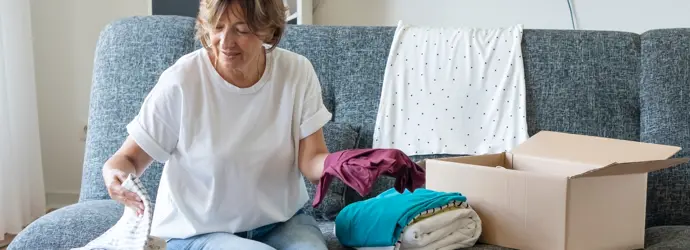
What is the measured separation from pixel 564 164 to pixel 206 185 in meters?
0.77

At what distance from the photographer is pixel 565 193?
154cm

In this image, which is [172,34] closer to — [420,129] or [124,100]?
[124,100]

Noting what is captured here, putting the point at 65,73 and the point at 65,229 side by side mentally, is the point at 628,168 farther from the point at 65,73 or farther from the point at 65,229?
the point at 65,73

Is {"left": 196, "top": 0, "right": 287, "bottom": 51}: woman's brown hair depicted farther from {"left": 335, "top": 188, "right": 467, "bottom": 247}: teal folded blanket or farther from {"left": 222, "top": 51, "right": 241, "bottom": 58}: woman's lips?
{"left": 335, "top": 188, "right": 467, "bottom": 247}: teal folded blanket

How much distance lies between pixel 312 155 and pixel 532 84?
743 millimetres

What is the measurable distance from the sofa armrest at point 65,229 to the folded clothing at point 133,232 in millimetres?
191

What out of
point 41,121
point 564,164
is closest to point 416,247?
point 564,164

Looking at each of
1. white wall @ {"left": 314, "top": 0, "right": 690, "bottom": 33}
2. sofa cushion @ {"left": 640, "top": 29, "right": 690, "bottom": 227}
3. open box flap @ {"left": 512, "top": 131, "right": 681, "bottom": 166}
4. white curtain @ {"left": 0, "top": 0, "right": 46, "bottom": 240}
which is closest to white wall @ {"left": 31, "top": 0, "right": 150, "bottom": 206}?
white curtain @ {"left": 0, "top": 0, "right": 46, "bottom": 240}

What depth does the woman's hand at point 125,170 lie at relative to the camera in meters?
1.31

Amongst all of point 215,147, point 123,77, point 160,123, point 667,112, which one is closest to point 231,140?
point 215,147

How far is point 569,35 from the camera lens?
6.84 feet

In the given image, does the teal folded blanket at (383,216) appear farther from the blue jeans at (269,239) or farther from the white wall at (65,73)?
the white wall at (65,73)

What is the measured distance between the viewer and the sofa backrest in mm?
1977

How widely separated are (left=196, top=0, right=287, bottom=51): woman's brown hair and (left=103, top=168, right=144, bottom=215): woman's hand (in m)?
0.32
